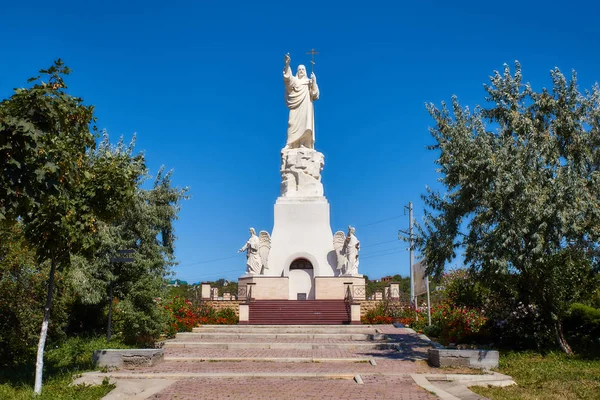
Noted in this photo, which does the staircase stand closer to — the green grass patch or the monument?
the monument

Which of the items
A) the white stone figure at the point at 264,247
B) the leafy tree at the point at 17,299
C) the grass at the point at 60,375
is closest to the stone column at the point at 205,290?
the white stone figure at the point at 264,247

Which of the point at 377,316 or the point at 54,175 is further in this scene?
the point at 377,316

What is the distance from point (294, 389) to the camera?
9.51 meters

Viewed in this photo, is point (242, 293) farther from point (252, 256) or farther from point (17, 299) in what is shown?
point (17, 299)

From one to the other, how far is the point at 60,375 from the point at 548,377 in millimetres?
9006

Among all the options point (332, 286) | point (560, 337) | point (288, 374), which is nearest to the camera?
point (288, 374)

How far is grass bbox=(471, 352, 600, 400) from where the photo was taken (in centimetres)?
874

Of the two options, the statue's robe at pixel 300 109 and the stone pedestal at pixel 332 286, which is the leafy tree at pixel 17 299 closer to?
the stone pedestal at pixel 332 286

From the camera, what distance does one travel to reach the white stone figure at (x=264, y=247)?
2900cm

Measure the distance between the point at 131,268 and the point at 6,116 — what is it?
9949 millimetres

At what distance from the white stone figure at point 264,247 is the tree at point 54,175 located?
60.5 feet

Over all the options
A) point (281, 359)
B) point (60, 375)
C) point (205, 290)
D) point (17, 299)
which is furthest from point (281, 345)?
point (205, 290)

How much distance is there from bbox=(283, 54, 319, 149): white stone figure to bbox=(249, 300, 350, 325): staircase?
10.5 m

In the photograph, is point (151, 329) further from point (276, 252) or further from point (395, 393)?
point (276, 252)
